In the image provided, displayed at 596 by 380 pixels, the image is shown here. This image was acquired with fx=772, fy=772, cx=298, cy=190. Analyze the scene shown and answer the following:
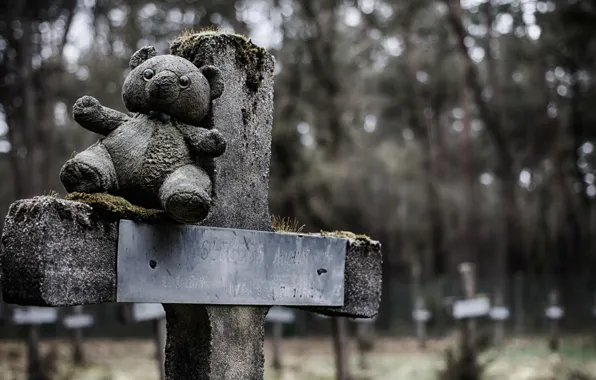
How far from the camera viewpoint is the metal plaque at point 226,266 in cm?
335

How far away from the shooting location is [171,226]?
3.47 metres

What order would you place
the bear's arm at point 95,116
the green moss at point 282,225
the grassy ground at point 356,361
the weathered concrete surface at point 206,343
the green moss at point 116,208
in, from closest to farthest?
the green moss at point 116,208 → the bear's arm at point 95,116 → the weathered concrete surface at point 206,343 → the green moss at point 282,225 → the grassy ground at point 356,361

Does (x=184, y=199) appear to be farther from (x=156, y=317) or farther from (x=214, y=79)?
(x=156, y=317)

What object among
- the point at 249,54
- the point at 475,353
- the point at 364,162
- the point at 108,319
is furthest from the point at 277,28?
the point at 249,54

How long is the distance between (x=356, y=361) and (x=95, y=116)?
1320 cm

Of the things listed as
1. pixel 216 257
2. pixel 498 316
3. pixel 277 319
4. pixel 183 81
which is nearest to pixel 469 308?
pixel 277 319

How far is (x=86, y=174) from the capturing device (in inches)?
135

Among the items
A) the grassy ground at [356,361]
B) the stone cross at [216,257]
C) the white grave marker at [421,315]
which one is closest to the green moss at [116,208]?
the stone cross at [216,257]

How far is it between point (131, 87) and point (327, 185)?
12.6 meters

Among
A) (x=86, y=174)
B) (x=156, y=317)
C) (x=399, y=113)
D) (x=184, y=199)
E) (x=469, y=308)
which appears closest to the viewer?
(x=184, y=199)

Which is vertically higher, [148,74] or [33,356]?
[148,74]

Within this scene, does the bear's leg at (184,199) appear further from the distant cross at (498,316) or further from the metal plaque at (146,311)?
the distant cross at (498,316)

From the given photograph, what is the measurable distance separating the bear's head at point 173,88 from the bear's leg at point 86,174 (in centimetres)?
39

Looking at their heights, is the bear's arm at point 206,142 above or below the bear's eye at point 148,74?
below
